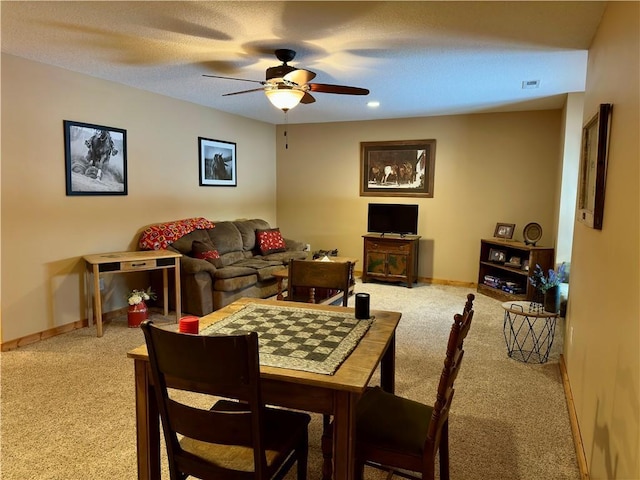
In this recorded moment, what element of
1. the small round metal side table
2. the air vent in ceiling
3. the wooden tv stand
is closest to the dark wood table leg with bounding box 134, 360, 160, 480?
the small round metal side table

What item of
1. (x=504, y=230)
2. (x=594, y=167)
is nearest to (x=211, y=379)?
(x=594, y=167)

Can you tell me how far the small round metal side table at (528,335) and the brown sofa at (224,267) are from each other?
2.65 m

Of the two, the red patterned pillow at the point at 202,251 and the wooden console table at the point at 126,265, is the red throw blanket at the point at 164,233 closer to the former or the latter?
the wooden console table at the point at 126,265

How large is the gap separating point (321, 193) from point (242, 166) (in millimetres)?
1394

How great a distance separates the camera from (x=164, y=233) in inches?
191

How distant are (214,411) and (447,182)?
5454mm

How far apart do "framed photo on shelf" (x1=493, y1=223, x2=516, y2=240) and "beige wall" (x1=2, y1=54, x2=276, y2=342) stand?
4.08 m

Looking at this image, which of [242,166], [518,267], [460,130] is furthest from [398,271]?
[242,166]

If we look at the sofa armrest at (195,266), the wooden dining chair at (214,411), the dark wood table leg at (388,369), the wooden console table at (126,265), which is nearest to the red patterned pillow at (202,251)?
the sofa armrest at (195,266)

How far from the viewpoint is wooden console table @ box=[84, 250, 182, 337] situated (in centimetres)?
393

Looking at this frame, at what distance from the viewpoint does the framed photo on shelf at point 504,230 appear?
5.74m

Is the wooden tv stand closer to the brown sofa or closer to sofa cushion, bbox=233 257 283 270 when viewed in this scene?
the brown sofa

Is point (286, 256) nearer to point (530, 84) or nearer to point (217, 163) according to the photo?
point (217, 163)

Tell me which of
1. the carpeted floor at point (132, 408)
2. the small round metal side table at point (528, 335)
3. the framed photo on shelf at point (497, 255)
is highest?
the framed photo on shelf at point (497, 255)
